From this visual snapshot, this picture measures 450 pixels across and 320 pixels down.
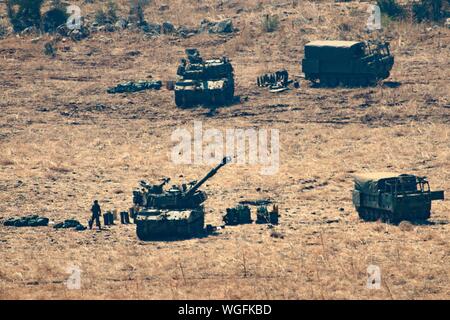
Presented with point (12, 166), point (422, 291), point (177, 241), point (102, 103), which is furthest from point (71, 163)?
point (422, 291)

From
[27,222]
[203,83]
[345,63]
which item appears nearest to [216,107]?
[203,83]

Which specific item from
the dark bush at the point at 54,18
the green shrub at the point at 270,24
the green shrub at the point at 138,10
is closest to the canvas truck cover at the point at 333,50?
the green shrub at the point at 270,24

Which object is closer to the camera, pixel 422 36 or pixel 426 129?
pixel 426 129

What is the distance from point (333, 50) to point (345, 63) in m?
0.90

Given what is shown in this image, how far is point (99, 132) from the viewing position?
6669 cm

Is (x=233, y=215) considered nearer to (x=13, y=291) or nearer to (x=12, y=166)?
(x=13, y=291)

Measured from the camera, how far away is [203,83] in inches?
2697

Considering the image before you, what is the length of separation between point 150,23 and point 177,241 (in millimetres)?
38428

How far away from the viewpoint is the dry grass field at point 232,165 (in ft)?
141

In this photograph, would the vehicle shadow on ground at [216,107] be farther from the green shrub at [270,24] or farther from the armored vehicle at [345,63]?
the green shrub at [270,24]

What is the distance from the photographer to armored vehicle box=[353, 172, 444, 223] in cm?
4838

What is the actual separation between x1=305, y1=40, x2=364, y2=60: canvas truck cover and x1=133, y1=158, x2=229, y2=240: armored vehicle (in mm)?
20734

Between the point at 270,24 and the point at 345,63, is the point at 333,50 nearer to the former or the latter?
the point at 345,63

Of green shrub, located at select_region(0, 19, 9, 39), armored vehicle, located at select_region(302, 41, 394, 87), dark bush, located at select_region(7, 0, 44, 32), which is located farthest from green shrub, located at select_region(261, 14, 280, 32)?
green shrub, located at select_region(0, 19, 9, 39)
